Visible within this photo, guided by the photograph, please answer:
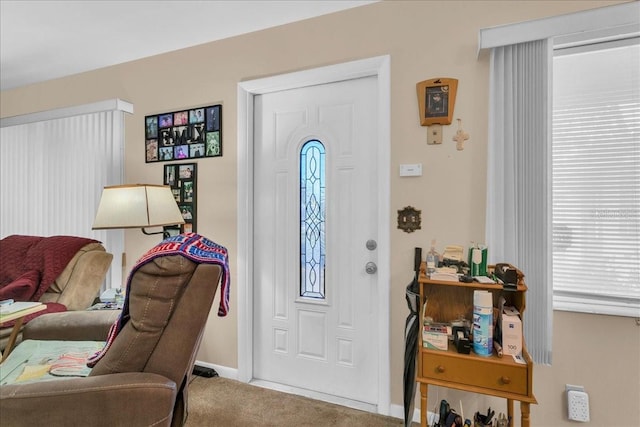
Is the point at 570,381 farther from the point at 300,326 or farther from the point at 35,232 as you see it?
the point at 35,232

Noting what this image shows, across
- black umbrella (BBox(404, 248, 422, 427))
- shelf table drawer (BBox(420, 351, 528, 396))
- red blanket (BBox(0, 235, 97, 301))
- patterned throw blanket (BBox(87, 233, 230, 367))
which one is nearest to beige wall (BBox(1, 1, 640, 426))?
black umbrella (BBox(404, 248, 422, 427))

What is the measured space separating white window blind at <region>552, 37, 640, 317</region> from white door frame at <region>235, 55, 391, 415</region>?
86 centimetres

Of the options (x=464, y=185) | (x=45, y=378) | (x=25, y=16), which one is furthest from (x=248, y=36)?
(x=45, y=378)

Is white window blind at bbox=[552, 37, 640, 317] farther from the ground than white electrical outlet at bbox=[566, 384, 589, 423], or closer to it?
farther from the ground

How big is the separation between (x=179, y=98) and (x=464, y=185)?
85.2 inches

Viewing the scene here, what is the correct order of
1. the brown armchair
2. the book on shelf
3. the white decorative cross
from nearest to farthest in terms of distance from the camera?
the brown armchair, the book on shelf, the white decorative cross

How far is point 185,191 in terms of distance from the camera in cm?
264

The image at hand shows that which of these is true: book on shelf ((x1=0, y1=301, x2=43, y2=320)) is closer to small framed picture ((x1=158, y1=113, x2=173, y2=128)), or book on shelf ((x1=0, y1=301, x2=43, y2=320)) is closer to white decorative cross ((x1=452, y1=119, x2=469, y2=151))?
small framed picture ((x1=158, y1=113, x2=173, y2=128))

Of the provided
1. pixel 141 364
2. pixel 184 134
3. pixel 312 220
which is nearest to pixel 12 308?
pixel 141 364

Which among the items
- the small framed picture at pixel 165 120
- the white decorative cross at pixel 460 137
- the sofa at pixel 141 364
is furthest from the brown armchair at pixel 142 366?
the small framed picture at pixel 165 120

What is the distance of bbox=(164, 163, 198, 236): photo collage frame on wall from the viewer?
2613mm

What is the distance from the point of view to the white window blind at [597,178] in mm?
1634

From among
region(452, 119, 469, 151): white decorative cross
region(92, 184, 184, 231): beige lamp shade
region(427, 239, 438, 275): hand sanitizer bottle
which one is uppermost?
region(452, 119, 469, 151): white decorative cross

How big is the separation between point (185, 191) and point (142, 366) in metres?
1.63
